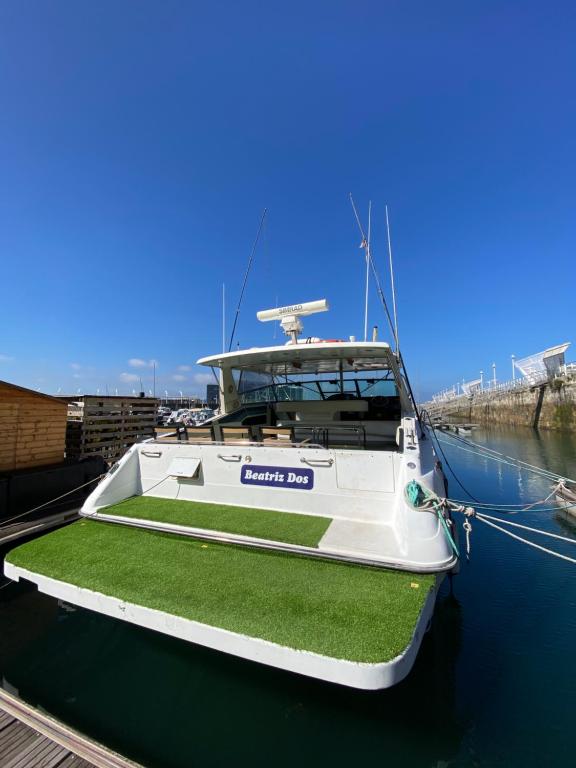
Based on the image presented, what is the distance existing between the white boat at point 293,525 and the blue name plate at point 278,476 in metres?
0.01

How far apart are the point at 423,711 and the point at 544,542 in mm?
6324

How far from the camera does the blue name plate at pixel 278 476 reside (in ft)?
15.2

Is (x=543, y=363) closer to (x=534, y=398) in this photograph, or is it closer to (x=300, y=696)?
(x=534, y=398)

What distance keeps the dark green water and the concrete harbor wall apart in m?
32.2

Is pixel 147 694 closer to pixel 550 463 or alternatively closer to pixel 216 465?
pixel 216 465

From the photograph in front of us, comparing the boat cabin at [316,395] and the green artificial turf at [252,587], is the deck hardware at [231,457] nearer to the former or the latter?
the green artificial turf at [252,587]

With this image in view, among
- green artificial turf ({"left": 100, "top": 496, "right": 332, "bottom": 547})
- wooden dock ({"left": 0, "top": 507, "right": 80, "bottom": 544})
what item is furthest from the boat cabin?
wooden dock ({"left": 0, "top": 507, "right": 80, "bottom": 544})

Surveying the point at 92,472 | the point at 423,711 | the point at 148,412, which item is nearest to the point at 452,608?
the point at 423,711

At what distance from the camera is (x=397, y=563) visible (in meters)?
3.28

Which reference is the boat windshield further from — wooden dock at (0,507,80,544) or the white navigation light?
wooden dock at (0,507,80,544)

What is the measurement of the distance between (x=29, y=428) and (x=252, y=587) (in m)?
8.29

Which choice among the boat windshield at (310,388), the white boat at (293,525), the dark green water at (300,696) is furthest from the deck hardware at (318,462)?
the boat windshield at (310,388)

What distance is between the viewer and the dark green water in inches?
112

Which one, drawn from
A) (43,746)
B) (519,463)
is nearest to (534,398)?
(519,463)
